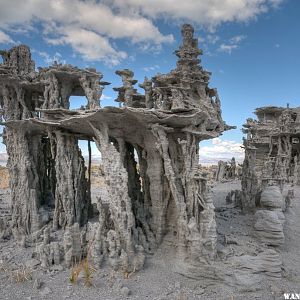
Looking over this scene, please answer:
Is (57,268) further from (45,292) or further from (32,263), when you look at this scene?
(45,292)

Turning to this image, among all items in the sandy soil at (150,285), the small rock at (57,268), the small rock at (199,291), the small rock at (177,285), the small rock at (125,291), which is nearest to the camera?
the small rock at (125,291)

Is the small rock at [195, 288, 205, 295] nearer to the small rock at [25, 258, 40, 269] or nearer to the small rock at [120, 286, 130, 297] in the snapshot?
the small rock at [120, 286, 130, 297]

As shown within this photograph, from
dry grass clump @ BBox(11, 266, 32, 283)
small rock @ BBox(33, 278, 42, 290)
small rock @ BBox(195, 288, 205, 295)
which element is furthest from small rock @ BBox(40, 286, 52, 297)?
small rock @ BBox(195, 288, 205, 295)

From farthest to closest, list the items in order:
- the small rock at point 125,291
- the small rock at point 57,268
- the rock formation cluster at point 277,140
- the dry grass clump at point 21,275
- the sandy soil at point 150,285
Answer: the rock formation cluster at point 277,140
the small rock at point 57,268
the dry grass clump at point 21,275
the sandy soil at point 150,285
the small rock at point 125,291

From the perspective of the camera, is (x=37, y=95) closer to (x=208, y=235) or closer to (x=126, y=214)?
(x=126, y=214)

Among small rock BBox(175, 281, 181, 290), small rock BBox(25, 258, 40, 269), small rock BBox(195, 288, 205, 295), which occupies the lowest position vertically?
small rock BBox(195, 288, 205, 295)

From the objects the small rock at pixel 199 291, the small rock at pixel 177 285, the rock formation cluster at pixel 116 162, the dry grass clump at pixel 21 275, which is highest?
the rock formation cluster at pixel 116 162

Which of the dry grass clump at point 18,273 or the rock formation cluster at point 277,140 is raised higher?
the rock formation cluster at point 277,140

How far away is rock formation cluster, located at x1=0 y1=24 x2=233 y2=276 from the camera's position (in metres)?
12.2

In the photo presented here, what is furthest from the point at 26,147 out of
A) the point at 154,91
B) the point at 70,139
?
the point at 154,91

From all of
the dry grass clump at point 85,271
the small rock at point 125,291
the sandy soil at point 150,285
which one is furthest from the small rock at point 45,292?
A: the small rock at point 125,291

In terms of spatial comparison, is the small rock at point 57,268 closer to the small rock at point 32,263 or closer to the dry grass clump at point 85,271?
the dry grass clump at point 85,271

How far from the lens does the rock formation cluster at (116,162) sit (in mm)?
12195

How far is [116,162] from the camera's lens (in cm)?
1274
